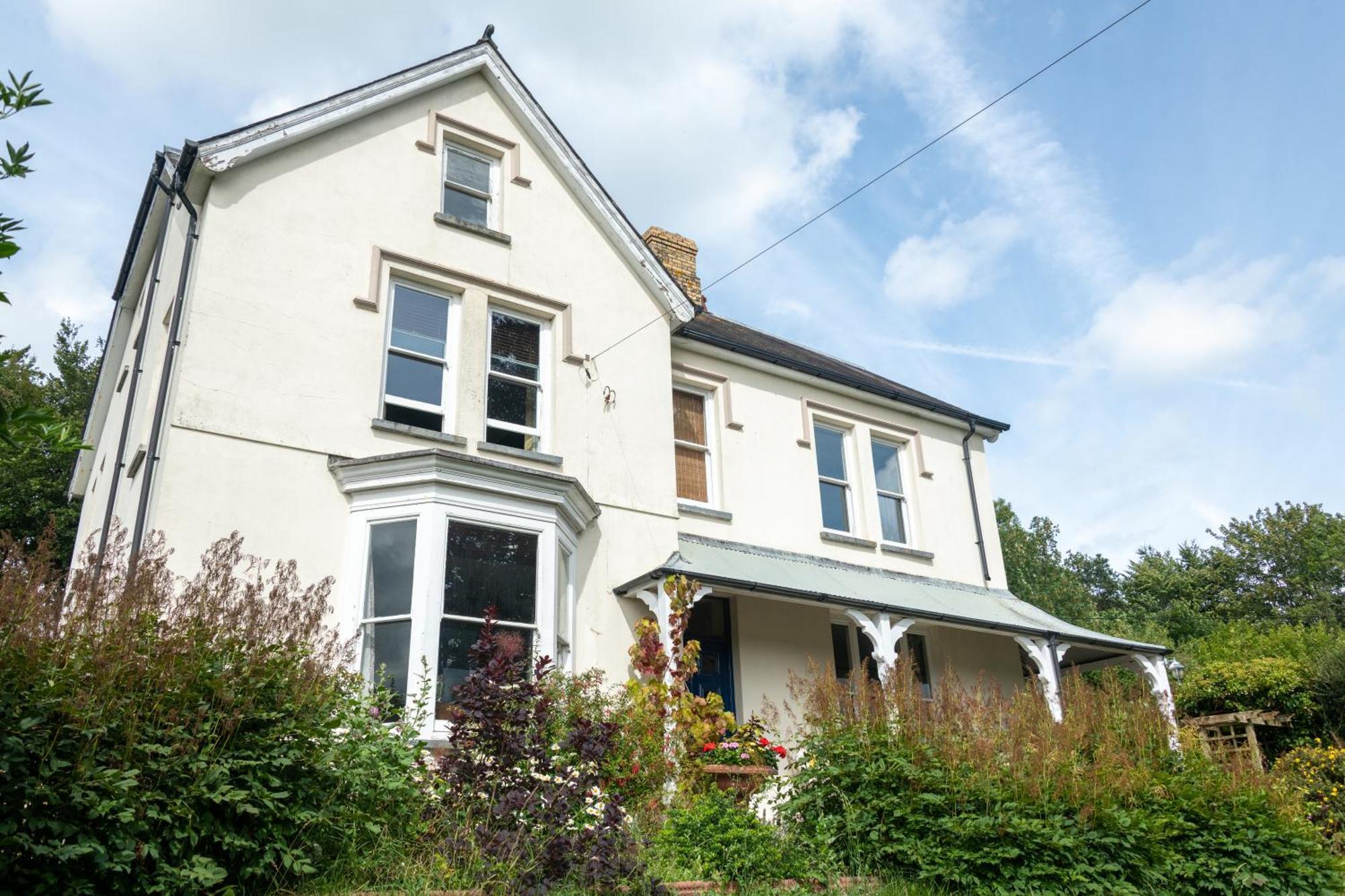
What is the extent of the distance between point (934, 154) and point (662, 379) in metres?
4.81

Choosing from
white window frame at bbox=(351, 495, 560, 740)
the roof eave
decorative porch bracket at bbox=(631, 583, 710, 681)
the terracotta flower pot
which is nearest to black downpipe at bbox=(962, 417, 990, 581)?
the roof eave

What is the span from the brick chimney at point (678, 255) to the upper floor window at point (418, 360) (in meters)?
5.98

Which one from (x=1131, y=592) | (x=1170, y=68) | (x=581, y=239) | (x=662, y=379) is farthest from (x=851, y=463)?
(x=1131, y=592)

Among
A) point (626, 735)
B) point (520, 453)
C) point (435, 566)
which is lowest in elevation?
point (626, 735)

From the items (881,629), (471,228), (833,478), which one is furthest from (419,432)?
(833,478)

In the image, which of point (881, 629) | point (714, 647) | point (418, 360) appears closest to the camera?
point (418, 360)

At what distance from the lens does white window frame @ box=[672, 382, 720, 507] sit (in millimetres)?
14180

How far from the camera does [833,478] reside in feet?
52.1

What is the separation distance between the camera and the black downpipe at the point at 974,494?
669 inches

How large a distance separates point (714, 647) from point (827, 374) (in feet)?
16.6

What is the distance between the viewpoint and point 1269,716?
1595 cm

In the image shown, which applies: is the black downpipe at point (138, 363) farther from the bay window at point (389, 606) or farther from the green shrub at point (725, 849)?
the green shrub at point (725, 849)

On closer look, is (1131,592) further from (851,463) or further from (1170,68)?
(1170,68)

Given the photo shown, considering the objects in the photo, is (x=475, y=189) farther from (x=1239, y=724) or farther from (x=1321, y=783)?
(x=1239, y=724)
